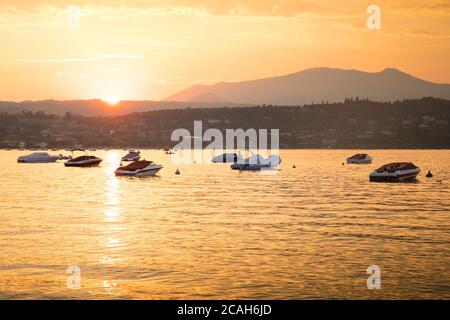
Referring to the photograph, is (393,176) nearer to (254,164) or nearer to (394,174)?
(394,174)

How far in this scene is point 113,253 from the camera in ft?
92.5

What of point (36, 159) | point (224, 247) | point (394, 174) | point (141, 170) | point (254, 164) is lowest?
point (36, 159)

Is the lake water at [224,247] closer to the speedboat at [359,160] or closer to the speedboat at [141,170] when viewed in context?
the speedboat at [141,170]

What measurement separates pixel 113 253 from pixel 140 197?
32.7 metres

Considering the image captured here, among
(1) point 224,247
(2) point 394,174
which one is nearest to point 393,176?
(2) point 394,174

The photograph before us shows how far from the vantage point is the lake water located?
2138 centimetres

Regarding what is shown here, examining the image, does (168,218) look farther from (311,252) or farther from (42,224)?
(311,252)

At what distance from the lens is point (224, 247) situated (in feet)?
98.5

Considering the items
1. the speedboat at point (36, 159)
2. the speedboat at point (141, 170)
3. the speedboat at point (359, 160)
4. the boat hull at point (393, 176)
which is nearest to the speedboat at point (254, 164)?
the speedboat at point (141, 170)

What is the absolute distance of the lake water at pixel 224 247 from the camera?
21.4 m

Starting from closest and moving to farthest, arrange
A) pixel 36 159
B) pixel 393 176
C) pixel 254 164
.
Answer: pixel 393 176
pixel 254 164
pixel 36 159

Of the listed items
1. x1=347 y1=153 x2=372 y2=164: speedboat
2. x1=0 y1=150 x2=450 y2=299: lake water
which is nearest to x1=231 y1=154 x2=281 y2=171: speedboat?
x1=347 y1=153 x2=372 y2=164: speedboat

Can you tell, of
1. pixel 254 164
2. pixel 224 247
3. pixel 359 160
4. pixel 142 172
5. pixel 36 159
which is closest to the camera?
pixel 224 247

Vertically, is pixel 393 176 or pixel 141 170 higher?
pixel 141 170
